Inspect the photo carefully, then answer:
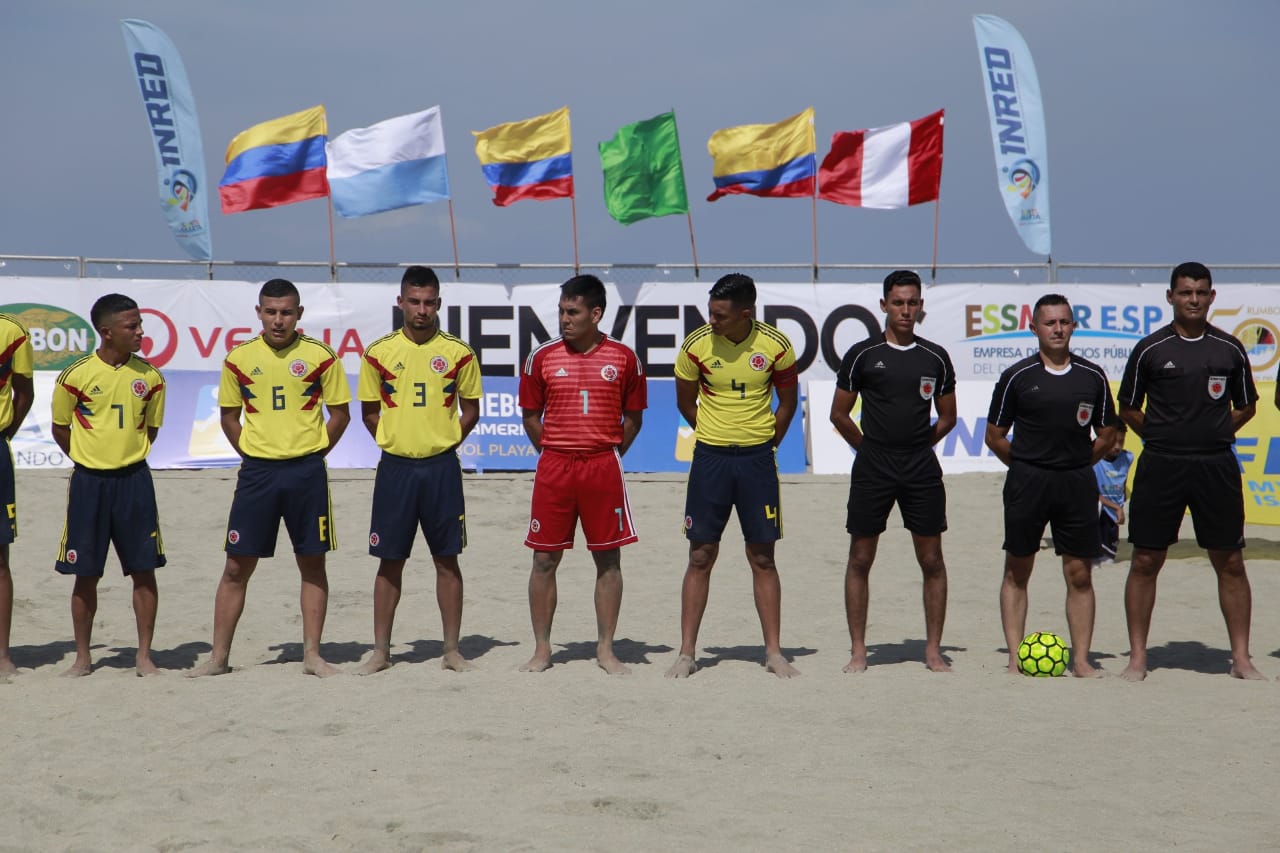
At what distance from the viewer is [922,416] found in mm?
6152

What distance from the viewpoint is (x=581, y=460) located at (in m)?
6.16

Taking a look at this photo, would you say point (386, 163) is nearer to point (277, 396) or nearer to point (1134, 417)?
point (277, 396)

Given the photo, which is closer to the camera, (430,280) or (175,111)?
(430,280)

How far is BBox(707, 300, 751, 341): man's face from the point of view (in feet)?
20.0

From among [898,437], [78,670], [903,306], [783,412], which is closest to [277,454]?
[78,670]

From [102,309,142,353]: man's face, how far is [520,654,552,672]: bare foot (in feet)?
8.47

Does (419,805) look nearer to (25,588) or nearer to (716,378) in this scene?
(716,378)

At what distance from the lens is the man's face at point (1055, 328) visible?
6020 millimetres

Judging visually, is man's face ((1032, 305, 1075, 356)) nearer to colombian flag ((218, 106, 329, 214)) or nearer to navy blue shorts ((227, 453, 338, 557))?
navy blue shorts ((227, 453, 338, 557))

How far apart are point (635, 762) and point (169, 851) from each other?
166 cm

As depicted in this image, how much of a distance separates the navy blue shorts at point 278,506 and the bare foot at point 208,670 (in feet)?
1.95

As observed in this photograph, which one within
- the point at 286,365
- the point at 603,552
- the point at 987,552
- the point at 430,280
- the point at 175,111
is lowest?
the point at 987,552

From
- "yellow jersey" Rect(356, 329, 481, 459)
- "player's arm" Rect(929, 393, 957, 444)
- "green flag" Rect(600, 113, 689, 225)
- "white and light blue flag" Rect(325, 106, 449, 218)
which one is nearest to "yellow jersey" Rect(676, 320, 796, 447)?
"player's arm" Rect(929, 393, 957, 444)


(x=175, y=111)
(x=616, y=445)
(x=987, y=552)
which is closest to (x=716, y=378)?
(x=616, y=445)
